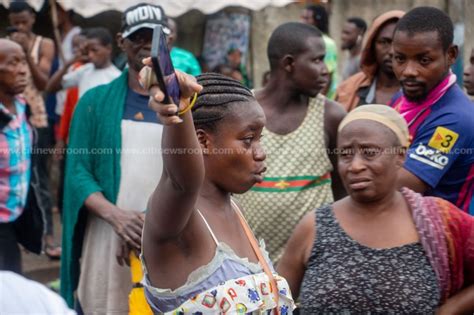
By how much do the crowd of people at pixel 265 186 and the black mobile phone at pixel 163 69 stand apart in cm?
3

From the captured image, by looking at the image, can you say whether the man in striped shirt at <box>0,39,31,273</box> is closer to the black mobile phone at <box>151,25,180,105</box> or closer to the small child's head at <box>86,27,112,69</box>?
the small child's head at <box>86,27,112,69</box>

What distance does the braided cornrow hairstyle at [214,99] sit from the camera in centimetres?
306

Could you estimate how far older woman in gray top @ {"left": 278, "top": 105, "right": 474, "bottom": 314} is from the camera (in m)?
3.28

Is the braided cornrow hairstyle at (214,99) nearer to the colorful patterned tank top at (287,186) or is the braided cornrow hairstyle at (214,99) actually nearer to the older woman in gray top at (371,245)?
the older woman in gray top at (371,245)

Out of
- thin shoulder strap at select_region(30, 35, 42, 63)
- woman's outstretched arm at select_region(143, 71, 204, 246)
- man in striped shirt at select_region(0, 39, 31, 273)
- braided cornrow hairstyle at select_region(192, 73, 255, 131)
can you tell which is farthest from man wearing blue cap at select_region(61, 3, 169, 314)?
thin shoulder strap at select_region(30, 35, 42, 63)

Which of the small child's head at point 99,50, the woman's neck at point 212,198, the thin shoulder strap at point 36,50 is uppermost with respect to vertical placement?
the woman's neck at point 212,198

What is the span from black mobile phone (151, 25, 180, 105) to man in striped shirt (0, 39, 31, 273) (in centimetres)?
302

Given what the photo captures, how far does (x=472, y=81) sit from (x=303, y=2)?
648cm

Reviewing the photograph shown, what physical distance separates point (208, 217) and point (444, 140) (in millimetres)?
1552

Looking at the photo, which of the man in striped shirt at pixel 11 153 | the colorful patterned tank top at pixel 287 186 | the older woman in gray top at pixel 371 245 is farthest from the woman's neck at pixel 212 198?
the man in striped shirt at pixel 11 153

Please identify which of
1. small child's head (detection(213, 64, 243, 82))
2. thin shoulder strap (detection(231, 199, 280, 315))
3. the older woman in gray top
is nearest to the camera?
thin shoulder strap (detection(231, 199, 280, 315))

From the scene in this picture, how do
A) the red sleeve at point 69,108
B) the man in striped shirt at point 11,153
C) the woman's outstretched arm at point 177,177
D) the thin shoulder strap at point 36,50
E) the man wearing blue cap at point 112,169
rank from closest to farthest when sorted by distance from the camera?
the woman's outstretched arm at point 177,177, the man wearing blue cap at point 112,169, the man in striped shirt at point 11,153, the red sleeve at point 69,108, the thin shoulder strap at point 36,50

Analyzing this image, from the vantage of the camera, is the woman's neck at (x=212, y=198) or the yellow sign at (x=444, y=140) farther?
the yellow sign at (x=444, y=140)

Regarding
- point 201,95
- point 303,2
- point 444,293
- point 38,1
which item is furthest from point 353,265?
point 303,2
